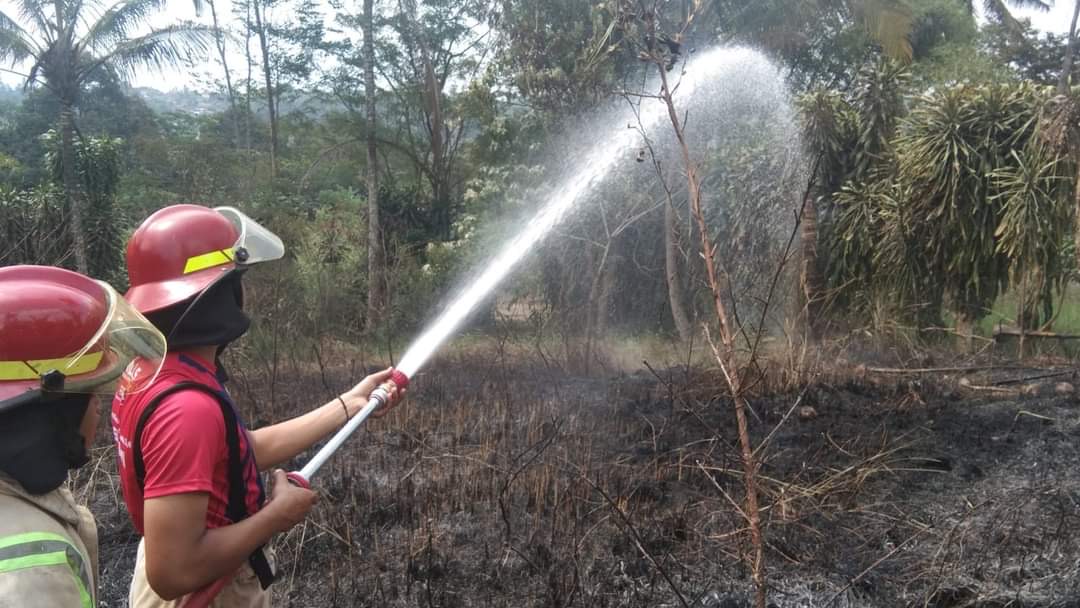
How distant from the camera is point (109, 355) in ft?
4.45

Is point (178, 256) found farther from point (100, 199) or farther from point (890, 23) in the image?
point (100, 199)

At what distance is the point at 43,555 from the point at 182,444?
31cm

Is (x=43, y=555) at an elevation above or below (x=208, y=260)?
below

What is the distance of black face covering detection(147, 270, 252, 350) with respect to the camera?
165 centimetres

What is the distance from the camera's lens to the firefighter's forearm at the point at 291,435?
6.72 feet

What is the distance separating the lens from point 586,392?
7.16 meters

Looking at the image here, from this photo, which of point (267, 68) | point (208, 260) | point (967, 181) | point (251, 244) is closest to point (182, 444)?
point (208, 260)

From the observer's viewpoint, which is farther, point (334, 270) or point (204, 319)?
point (334, 270)

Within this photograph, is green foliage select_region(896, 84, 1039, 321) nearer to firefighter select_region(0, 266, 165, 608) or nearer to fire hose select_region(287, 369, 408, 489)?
fire hose select_region(287, 369, 408, 489)

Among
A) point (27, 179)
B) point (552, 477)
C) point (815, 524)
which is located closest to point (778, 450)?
point (815, 524)

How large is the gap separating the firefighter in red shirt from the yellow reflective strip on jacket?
0.67 ft

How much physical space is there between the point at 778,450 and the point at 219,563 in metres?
4.40

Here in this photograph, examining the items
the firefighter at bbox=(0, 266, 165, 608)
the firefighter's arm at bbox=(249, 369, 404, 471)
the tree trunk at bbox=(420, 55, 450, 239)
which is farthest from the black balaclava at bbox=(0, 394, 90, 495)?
the tree trunk at bbox=(420, 55, 450, 239)

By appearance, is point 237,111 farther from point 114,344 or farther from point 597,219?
point 114,344
